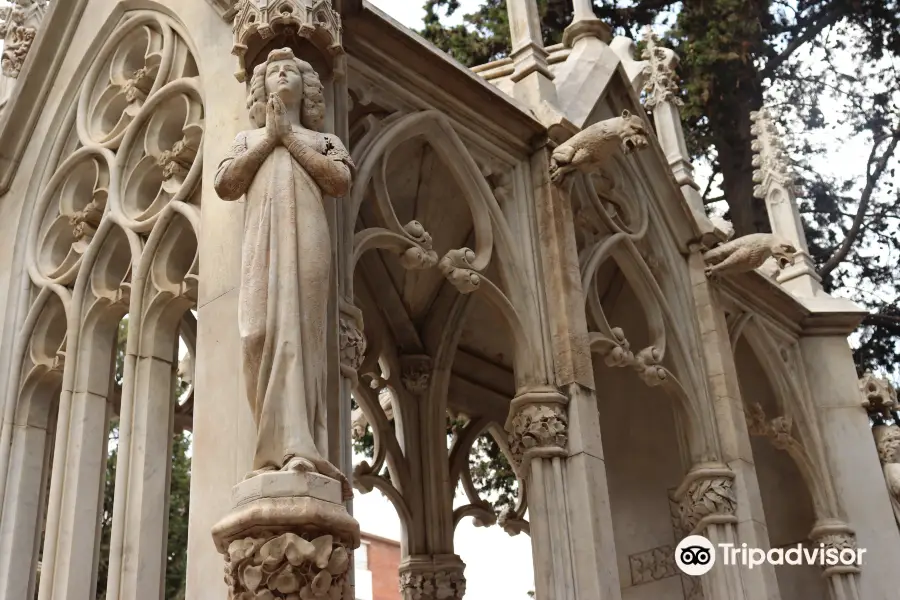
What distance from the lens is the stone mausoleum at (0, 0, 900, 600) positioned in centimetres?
503

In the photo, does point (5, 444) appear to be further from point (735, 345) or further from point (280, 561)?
point (735, 345)

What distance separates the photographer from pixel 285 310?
4.67 m

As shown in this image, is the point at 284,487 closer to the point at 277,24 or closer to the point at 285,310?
the point at 285,310

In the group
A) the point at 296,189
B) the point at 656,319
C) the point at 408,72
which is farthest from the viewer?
the point at 656,319

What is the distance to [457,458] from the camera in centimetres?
1075

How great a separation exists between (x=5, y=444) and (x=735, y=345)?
6.28 metres

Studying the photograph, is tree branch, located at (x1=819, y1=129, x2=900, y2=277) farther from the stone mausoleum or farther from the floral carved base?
the floral carved base

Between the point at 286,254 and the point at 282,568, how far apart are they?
4.32 ft

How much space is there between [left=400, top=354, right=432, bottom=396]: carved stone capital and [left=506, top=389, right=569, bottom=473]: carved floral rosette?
2.85 meters

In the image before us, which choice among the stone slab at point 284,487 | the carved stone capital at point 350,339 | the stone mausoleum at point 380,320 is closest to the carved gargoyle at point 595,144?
the stone mausoleum at point 380,320

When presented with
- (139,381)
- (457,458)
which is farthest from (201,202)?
(457,458)

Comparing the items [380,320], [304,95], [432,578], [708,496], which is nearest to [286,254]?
[304,95]

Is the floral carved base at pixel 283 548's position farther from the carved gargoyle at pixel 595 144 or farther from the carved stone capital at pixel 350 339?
the carved gargoyle at pixel 595 144

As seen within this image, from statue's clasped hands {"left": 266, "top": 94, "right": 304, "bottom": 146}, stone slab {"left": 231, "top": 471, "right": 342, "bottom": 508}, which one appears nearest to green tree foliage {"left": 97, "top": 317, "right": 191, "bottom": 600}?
statue's clasped hands {"left": 266, "top": 94, "right": 304, "bottom": 146}
